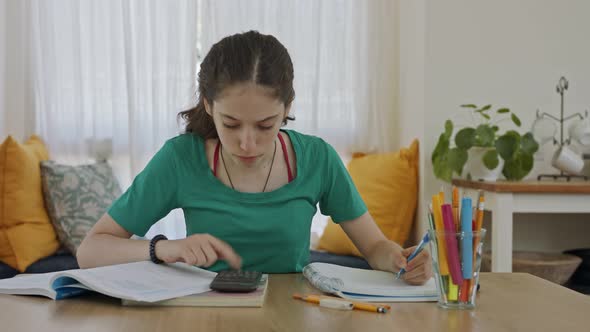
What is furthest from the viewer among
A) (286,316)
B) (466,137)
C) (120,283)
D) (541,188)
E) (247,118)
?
(466,137)

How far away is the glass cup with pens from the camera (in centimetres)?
105

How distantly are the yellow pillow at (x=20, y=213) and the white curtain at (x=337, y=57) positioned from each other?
969 mm

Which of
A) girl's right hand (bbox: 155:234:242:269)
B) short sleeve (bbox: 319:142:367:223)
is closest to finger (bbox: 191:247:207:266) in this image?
girl's right hand (bbox: 155:234:242:269)

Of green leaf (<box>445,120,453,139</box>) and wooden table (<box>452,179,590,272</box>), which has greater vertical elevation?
green leaf (<box>445,120,453,139</box>)

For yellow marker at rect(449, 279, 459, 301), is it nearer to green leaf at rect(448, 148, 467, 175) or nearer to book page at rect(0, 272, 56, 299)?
book page at rect(0, 272, 56, 299)

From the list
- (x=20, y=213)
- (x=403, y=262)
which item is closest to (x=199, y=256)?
(x=403, y=262)

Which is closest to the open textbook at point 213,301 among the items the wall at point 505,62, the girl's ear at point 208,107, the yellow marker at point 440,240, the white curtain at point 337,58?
the yellow marker at point 440,240

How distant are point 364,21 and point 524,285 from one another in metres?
2.30

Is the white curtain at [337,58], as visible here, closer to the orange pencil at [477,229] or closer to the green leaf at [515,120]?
the green leaf at [515,120]

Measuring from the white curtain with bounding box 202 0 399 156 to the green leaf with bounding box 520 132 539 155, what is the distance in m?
0.78

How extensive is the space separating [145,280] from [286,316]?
0.26m

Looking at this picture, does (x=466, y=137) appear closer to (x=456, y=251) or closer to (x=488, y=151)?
(x=488, y=151)

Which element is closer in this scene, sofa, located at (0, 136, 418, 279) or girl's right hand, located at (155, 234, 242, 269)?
girl's right hand, located at (155, 234, 242, 269)

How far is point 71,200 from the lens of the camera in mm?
2957
